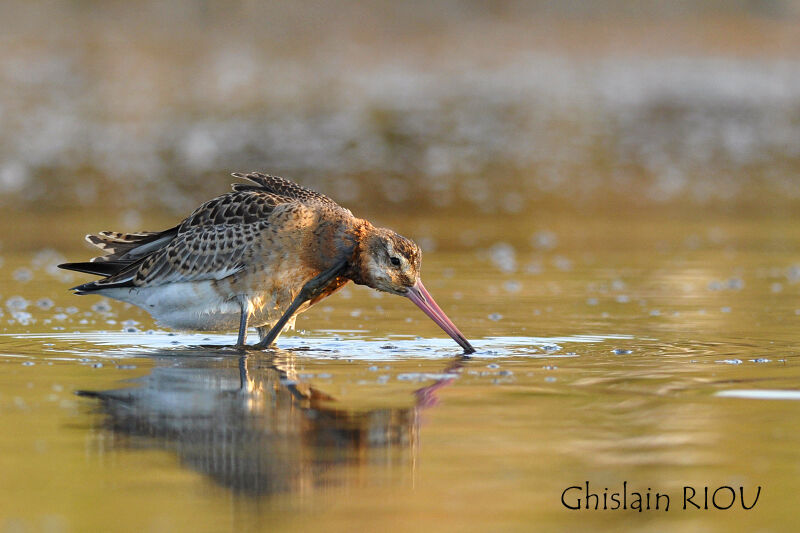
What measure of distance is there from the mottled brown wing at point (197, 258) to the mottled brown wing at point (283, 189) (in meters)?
0.44

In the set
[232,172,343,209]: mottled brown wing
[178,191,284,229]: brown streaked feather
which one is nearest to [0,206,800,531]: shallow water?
[178,191,284,229]: brown streaked feather

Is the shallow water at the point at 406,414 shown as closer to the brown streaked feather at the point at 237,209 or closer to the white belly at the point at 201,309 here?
the white belly at the point at 201,309

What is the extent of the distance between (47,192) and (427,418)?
678 inches

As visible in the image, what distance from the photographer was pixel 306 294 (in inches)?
364

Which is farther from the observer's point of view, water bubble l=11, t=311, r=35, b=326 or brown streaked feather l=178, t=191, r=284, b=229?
water bubble l=11, t=311, r=35, b=326

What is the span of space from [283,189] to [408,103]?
23.3 m

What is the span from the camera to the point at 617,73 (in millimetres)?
37375

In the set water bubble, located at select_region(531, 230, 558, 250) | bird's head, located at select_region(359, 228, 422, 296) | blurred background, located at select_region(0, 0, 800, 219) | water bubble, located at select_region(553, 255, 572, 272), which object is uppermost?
blurred background, located at select_region(0, 0, 800, 219)

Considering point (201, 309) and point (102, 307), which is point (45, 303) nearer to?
point (102, 307)

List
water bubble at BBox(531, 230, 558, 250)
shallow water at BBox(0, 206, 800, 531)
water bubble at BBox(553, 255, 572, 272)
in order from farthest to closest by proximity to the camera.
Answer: water bubble at BBox(531, 230, 558, 250) → water bubble at BBox(553, 255, 572, 272) → shallow water at BBox(0, 206, 800, 531)

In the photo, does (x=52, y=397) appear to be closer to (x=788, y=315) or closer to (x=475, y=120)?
(x=788, y=315)

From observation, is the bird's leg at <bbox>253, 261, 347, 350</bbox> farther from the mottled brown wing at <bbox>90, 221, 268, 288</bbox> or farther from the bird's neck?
the mottled brown wing at <bbox>90, 221, 268, 288</bbox>

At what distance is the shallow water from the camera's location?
523cm

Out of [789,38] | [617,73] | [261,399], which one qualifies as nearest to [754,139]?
[617,73]
